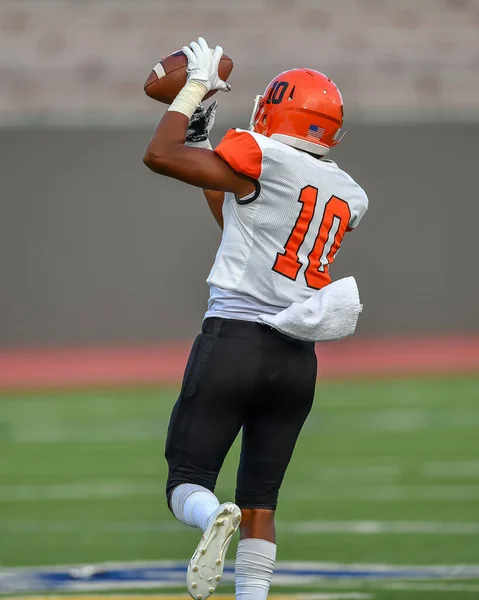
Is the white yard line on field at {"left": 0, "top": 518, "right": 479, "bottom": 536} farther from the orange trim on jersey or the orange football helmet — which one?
the orange trim on jersey

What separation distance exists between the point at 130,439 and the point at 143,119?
6.91 meters

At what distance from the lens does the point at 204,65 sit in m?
3.45

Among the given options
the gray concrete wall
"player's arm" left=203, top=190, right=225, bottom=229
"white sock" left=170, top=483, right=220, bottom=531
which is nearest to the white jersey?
"player's arm" left=203, top=190, right=225, bottom=229

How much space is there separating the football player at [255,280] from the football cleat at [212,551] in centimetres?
15

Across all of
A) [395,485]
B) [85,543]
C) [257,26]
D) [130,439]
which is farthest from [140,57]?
[85,543]

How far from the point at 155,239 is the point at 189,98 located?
10.6m

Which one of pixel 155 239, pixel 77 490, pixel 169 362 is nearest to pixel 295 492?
pixel 77 490

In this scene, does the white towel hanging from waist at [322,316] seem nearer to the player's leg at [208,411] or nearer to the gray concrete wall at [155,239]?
the player's leg at [208,411]

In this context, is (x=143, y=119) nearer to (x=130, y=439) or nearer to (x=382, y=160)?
(x=382, y=160)

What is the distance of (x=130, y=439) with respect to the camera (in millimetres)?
8234

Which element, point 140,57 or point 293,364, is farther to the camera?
point 140,57

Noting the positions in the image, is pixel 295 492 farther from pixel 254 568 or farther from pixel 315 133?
pixel 315 133

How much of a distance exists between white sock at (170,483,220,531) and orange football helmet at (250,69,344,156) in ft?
3.46

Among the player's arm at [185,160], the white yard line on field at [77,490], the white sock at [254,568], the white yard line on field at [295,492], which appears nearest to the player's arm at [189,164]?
the player's arm at [185,160]
